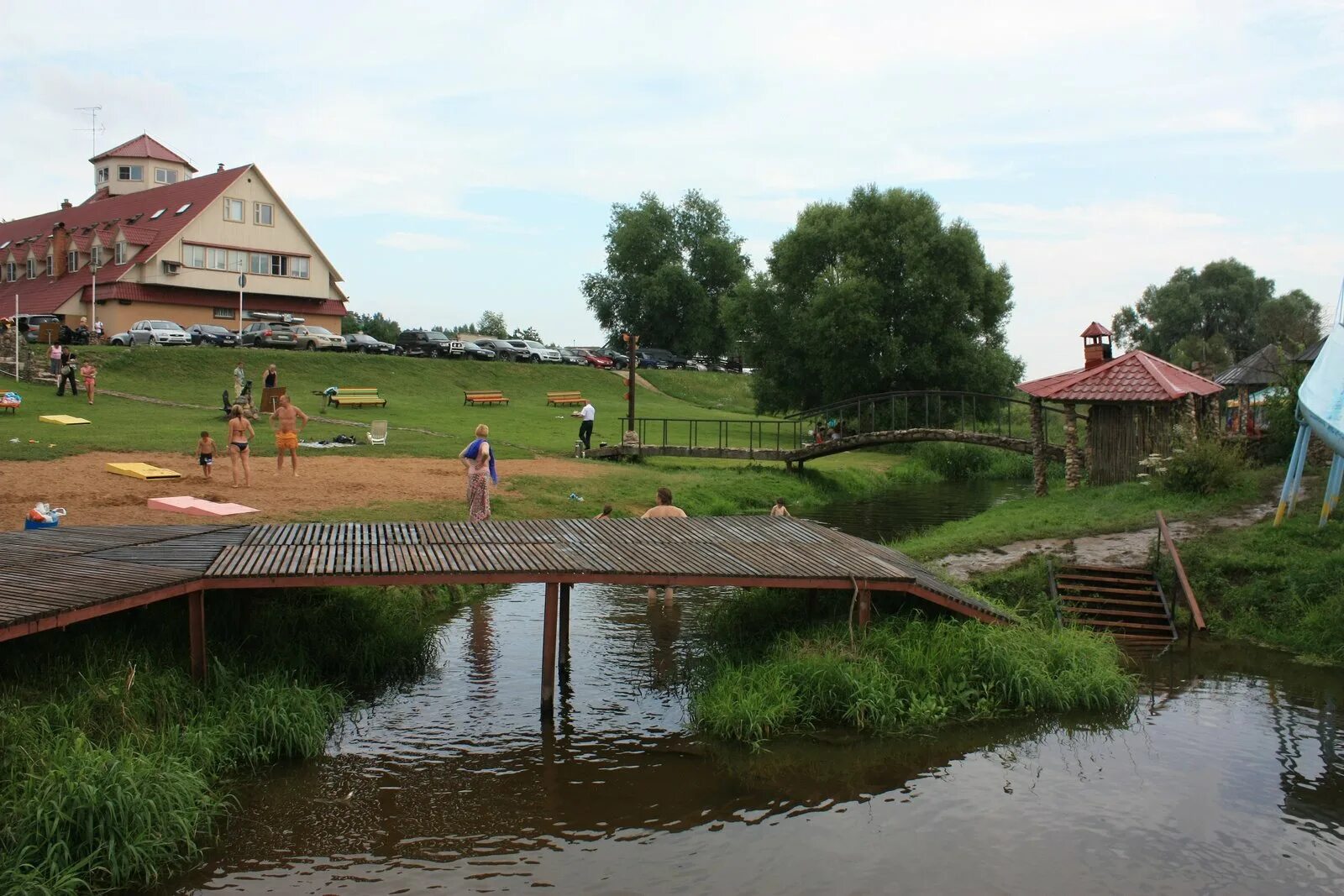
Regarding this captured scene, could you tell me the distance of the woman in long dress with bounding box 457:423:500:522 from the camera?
62.0ft

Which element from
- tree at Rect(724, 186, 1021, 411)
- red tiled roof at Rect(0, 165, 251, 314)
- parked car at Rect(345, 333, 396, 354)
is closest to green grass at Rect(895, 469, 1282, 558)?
tree at Rect(724, 186, 1021, 411)

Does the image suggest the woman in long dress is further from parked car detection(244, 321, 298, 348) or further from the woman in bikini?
parked car detection(244, 321, 298, 348)

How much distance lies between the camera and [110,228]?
58562 mm

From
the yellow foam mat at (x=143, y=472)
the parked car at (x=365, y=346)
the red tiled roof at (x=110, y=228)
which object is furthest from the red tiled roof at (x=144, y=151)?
the yellow foam mat at (x=143, y=472)

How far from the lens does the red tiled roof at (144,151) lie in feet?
224

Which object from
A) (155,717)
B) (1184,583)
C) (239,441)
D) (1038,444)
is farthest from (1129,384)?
(155,717)

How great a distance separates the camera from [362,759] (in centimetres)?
1169

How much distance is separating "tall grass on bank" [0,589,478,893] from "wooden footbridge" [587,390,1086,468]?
19.2 meters

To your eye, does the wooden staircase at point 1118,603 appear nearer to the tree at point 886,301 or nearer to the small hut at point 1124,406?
the small hut at point 1124,406

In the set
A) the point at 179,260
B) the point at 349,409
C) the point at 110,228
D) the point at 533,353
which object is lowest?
the point at 349,409

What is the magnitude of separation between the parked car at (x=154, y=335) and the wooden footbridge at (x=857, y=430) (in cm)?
2058

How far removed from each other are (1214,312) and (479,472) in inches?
2474

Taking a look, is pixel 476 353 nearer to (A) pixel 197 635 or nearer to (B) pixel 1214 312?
(B) pixel 1214 312

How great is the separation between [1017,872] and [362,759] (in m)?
6.23
